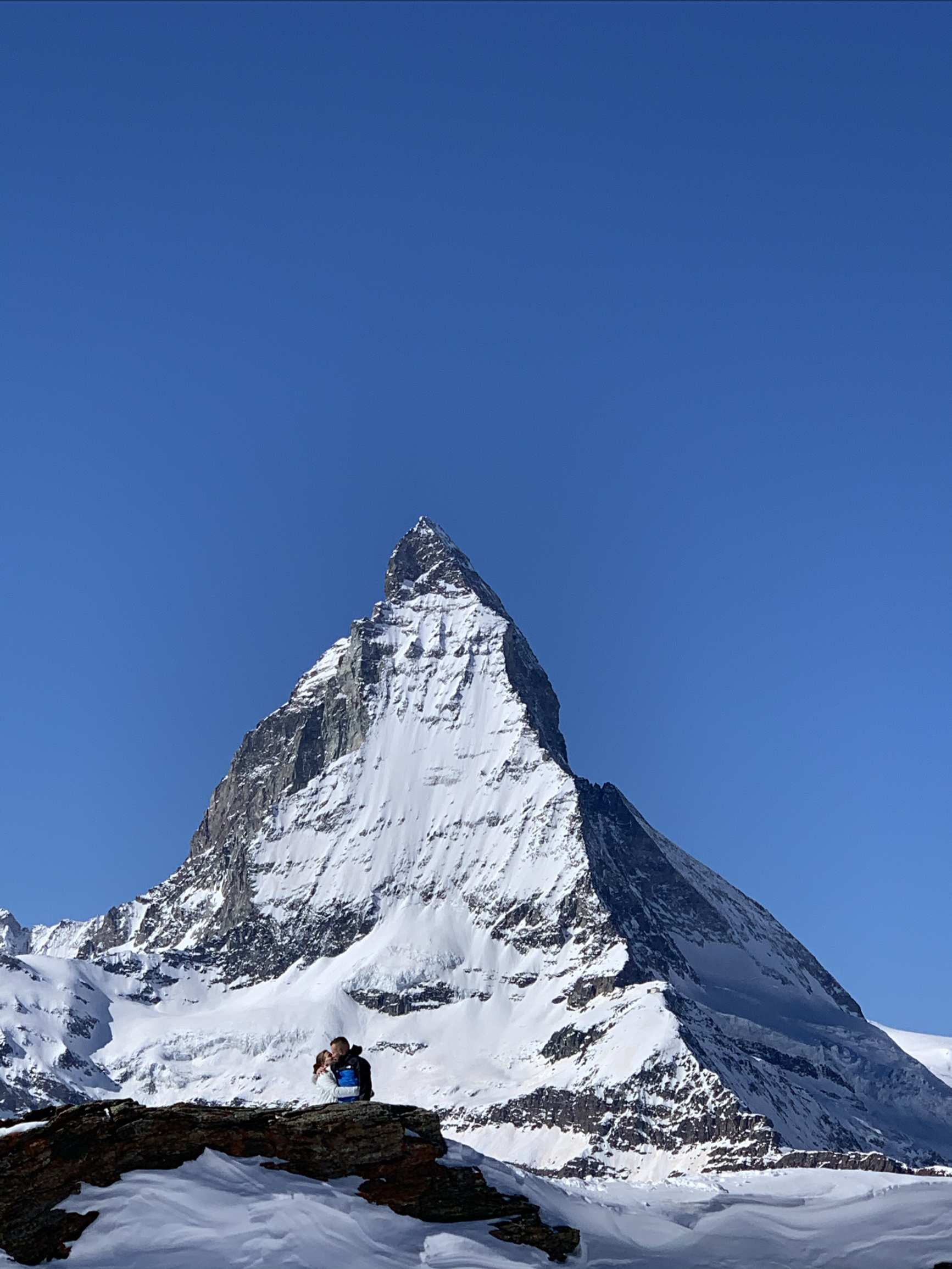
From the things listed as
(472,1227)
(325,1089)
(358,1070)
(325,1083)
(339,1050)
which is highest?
(339,1050)

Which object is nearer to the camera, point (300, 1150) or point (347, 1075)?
point (300, 1150)

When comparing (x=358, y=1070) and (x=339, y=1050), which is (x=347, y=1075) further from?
(x=339, y=1050)

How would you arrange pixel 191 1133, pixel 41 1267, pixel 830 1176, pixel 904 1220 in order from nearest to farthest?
pixel 41 1267 < pixel 191 1133 < pixel 904 1220 < pixel 830 1176

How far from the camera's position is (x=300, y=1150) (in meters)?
36.9

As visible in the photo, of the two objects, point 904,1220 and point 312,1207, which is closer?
point 312,1207

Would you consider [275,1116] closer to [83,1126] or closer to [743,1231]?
[83,1126]

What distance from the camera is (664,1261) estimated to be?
37.6 meters

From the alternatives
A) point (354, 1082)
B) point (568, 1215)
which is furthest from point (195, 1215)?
point (568, 1215)

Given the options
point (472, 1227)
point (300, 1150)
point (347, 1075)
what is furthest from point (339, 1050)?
point (472, 1227)

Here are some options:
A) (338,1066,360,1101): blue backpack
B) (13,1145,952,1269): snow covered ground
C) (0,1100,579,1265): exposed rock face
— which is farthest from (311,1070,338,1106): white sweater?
(13,1145,952,1269): snow covered ground

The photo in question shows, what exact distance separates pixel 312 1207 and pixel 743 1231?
10283mm

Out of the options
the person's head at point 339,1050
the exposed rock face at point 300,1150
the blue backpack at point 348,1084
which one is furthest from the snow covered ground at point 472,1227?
the person's head at point 339,1050

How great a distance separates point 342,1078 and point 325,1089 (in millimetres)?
480

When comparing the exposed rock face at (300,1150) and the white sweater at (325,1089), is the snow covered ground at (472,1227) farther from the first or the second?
the white sweater at (325,1089)
